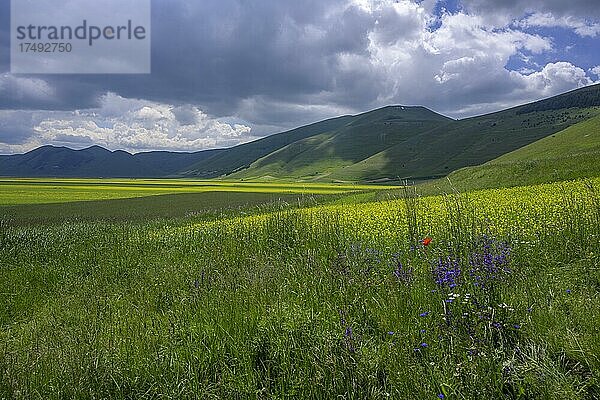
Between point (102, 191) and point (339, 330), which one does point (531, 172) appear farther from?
point (102, 191)

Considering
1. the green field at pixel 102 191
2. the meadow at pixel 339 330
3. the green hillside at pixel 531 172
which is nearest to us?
the meadow at pixel 339 330

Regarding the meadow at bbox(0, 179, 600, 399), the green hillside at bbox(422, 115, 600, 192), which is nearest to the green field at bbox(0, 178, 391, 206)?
the green hillside at bbox(422, 115, 600, 192)

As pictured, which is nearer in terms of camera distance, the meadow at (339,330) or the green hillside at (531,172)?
the meadow at (339,330)

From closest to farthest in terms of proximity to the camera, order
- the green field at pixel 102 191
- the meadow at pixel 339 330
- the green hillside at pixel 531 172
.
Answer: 1. the meadow at pixel 339 330
2. the green hillside at pixel 531 172
3. the green field at pixel 102 191

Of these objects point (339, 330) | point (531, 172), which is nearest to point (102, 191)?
point (531, 172)

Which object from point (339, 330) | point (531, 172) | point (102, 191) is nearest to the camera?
point (339, 330)

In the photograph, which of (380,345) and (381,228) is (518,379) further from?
(381,228)

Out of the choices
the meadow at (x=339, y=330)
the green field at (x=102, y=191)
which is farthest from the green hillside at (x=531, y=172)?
the meadow at (x=339, y=330)

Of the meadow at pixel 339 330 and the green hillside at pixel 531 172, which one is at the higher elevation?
the green hillside at pixel 531 172

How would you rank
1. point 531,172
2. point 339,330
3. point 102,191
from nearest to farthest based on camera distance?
point 339,330 → point 531,172 → point 102,191

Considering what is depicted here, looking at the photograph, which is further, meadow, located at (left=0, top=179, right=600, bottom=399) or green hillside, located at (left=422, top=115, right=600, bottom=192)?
green hillside, located at (left=422, top=115, right=600, bottom=192)

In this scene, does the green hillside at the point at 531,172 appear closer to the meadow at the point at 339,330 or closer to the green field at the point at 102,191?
the green field at the point at 102,191

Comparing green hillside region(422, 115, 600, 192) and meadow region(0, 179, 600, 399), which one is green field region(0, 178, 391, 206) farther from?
meadow region(0, 179, 600, 399)

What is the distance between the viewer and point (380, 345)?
15.0 ft
